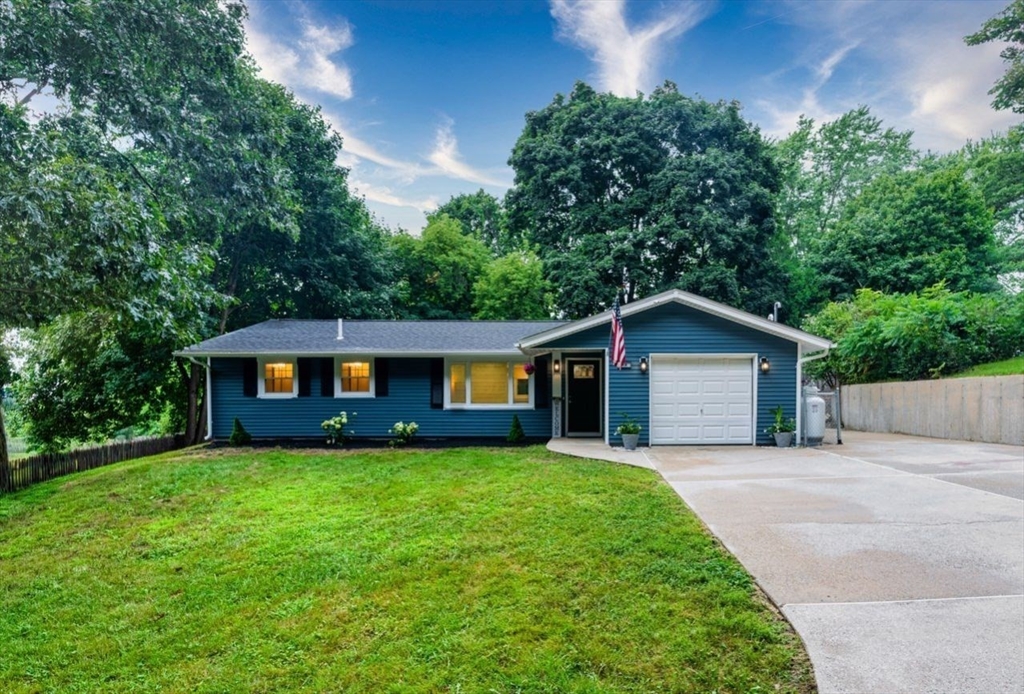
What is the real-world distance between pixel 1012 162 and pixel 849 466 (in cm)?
1719

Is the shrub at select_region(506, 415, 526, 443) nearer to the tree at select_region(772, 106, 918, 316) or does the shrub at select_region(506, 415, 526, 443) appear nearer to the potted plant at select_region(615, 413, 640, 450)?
the potted plant at select_region(615, 413, 640, 450)

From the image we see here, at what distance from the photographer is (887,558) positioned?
405 cm

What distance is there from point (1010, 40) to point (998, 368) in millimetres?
9486

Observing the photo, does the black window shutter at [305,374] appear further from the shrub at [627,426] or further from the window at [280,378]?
the shrub at [627,426]

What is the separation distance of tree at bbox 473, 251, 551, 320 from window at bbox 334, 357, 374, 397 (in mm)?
10946

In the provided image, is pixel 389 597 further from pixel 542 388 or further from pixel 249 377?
pixel 249 377

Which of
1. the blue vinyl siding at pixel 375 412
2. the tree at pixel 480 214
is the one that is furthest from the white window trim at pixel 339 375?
the tree at pixel 480 214

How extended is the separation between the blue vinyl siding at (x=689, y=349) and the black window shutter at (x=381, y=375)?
5.29m

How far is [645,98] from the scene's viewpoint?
71.6 ft

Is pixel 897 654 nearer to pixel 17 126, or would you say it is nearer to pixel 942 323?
pixel 17 126

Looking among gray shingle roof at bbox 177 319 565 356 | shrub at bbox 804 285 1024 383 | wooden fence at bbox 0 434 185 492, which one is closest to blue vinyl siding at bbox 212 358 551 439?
gray shingle roof at bbox 177 319 565 356

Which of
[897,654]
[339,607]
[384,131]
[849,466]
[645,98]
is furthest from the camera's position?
[645,98]

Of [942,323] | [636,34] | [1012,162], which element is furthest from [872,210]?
[636,34]

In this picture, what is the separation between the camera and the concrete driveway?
2699 millimetres
